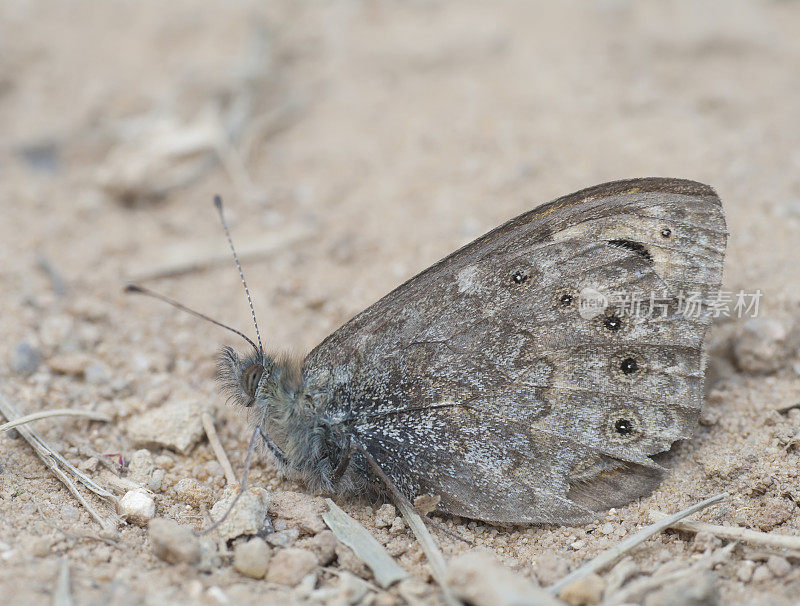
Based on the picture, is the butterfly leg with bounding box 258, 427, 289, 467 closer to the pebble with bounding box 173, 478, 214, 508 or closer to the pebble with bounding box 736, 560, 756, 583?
the pebble with bounding box 173, 478, 214, 508

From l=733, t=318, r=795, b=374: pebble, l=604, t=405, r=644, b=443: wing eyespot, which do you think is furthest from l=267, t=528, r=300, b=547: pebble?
l=733, t=318, r=795, b=374: pebble

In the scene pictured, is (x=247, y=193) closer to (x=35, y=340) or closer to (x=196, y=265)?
(x=196, y=265)

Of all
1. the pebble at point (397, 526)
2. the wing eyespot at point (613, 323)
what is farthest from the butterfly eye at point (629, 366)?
the pebble at point (397, 526)

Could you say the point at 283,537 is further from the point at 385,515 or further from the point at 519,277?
the point at 519,277

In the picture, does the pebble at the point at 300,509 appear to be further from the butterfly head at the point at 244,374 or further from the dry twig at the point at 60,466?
the dry twig at the point at 60,466

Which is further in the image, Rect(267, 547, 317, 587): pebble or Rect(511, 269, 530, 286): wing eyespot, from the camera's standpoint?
Rect(511, 269, 530, 286): wing eyespot

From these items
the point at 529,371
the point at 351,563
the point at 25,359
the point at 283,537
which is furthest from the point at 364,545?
the point at 25,359
